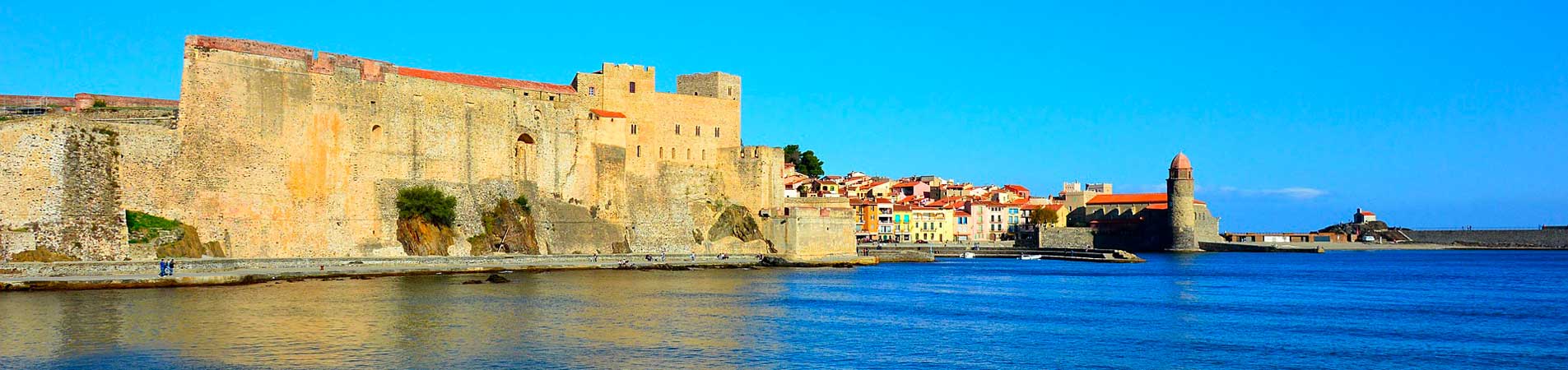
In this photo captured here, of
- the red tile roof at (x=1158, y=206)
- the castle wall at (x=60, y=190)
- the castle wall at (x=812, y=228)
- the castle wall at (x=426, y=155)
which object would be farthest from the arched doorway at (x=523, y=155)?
the red tile roof at (x=1158, y=206)

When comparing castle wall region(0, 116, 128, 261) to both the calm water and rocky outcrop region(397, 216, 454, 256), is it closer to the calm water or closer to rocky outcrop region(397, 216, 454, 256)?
the calm water

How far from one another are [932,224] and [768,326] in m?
42.1

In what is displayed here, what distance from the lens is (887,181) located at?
6962cm

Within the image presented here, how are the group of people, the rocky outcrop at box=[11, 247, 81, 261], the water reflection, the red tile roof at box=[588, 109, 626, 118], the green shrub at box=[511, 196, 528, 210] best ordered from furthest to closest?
the red tile roof at box=[588, 109, 626, 118] → the green shrub at box=[511, 196, 528, 210] → the group of people → the rocky outcrop at box=[11, 247, 81, 261] → the water reflection

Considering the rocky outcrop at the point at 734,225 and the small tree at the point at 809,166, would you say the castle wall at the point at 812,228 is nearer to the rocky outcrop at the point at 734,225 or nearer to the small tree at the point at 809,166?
the rocky outcrop at the point at 734,225

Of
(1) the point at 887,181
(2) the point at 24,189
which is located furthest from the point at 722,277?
(1) the point at 887,181

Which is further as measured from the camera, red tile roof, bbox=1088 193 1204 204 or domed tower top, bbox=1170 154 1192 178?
red tile roof, bbox=1088 193 1204 204

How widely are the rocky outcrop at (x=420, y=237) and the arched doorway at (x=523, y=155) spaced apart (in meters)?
3.28

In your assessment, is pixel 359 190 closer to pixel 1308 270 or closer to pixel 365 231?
pixel 365 231

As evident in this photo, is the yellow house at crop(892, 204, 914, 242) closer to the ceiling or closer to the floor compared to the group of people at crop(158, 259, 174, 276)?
closer to the ceiling

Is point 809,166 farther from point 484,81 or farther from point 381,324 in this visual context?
point 381,324

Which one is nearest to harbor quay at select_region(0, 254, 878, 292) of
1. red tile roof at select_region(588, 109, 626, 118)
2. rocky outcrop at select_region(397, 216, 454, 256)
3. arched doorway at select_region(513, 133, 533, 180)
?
rocky outcrop at select_region(397, 216, 454, 256)

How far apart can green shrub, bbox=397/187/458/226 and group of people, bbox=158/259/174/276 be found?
24.5 feet

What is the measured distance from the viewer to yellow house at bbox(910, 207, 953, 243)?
60406 millimetres
